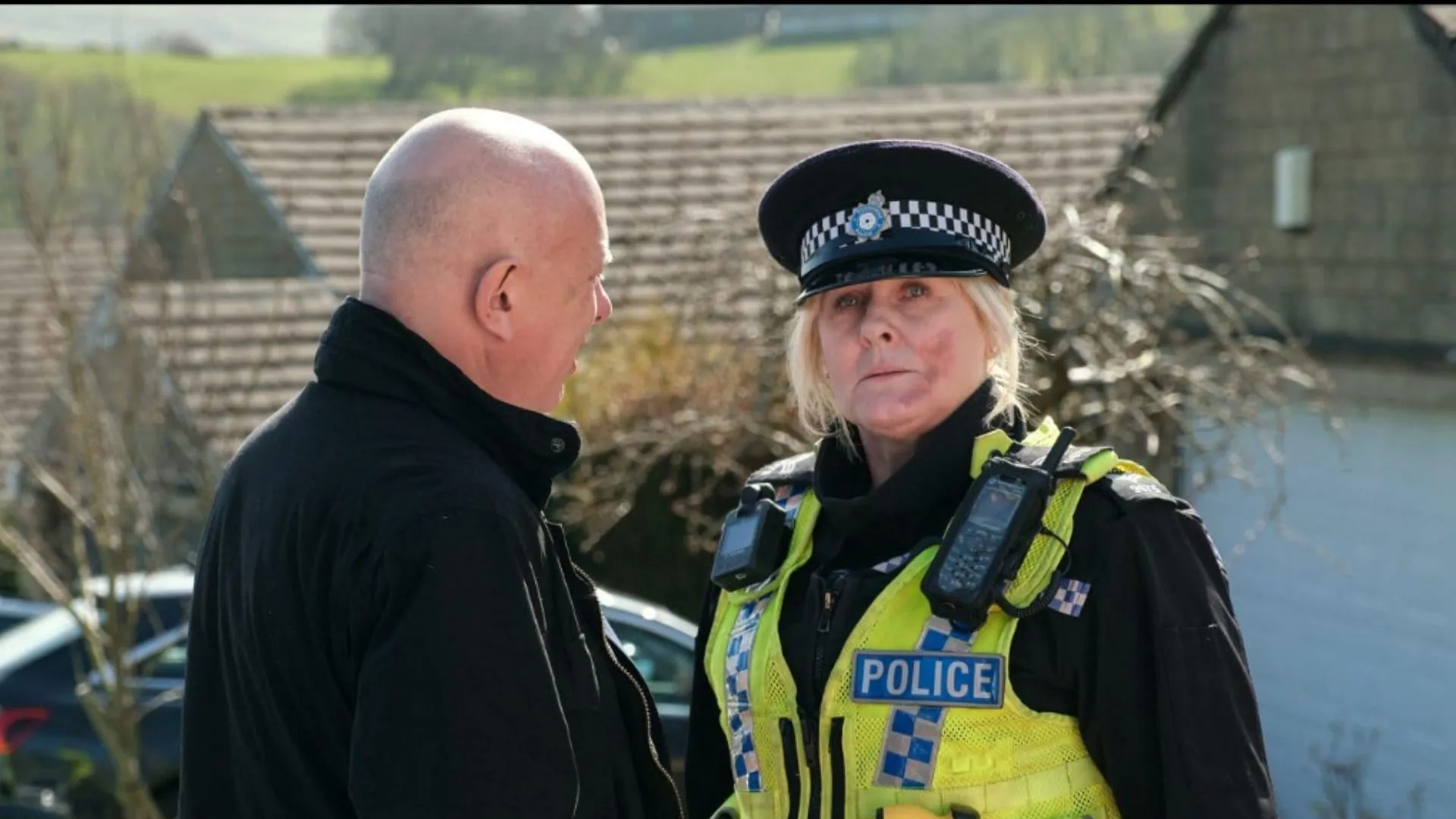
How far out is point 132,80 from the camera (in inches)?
339

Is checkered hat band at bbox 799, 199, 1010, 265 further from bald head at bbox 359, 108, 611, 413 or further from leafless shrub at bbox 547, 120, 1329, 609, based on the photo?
leafless shrub at bbox 547, 120, 1329, 609

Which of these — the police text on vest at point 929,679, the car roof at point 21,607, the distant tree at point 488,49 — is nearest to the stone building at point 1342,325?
the police text on vest at point 929,679

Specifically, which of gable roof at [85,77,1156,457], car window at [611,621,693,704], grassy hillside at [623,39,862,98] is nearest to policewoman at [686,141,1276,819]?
car window at [611,621,693,704]

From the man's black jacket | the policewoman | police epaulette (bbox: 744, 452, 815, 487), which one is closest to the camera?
the man's black jacket

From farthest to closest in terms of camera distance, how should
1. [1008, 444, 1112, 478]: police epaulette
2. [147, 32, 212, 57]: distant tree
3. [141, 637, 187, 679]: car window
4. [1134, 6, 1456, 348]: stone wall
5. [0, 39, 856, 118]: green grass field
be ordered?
[0, 39, 856, 118]: green grass field < [147, 32, 212, 57]: distant tree < [141, 637, 187, 679]: car window < [1134, 6, 1456, 348]: stone wall < [1008, 444, 1112, 478]: police epaulette

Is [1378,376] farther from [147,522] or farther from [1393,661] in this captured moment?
[147,522]

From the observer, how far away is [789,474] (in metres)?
2.93

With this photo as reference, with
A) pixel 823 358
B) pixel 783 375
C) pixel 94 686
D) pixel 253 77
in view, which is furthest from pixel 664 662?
pixel 253 77

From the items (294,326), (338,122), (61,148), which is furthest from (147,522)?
(338,122)

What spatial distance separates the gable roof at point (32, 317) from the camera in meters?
7.63

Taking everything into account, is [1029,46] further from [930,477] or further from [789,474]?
[930,477]

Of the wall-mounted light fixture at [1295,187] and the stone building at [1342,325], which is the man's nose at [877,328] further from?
the wall-mounted light fixture at [1295,187]

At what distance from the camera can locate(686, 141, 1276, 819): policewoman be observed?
93.0 inches

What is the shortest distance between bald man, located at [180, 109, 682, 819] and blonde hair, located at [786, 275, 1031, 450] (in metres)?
0.49
